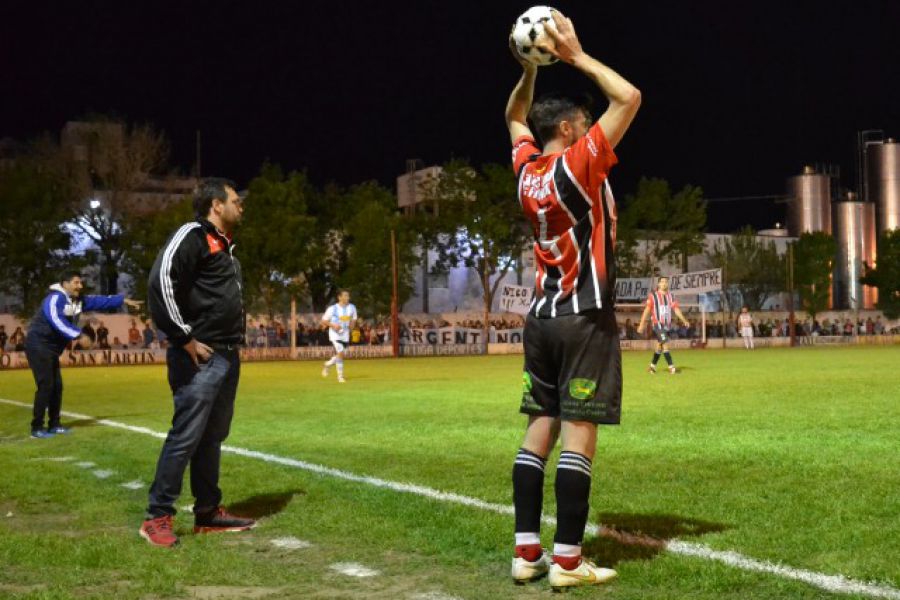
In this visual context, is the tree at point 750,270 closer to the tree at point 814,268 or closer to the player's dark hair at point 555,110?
the tree at point 814,268

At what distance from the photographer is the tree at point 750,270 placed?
236ft

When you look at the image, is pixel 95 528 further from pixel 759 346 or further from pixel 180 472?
pixel 759 346

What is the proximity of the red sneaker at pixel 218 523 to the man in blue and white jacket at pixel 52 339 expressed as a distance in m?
6.82

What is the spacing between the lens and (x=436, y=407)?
14.9 metres

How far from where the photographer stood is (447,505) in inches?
259

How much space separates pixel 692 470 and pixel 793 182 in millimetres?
83772

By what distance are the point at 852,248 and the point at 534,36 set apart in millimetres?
85805

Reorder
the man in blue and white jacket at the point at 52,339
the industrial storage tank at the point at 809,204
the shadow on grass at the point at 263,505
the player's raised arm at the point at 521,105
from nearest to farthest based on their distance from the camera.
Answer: the player's raised arm at the point at 521,105, the shadow on grass at the point at 263,505, the man in blue and white jacket at the point at 52,339, the industrial storage tank at the point at 809,204

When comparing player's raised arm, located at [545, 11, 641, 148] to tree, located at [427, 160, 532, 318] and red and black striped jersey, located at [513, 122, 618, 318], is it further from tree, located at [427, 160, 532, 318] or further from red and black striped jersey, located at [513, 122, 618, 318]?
tree, located at [427, 160, 532, 318]

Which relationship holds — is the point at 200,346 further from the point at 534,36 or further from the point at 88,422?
the point at 88,422

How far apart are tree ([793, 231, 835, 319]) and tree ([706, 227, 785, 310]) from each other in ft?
8.20

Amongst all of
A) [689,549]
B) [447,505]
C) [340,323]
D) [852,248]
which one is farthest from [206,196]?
[852,248]

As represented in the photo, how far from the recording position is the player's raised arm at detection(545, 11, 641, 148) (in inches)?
173

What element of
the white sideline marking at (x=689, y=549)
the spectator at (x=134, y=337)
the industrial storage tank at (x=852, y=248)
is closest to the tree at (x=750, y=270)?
the industrial storage tank at (x=852, y=248)
